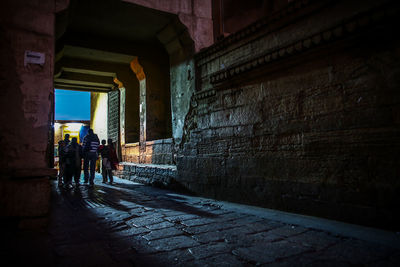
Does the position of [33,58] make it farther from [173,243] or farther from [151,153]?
[151,153]

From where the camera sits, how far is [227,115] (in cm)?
480

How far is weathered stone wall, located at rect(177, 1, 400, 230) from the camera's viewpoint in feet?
8.97

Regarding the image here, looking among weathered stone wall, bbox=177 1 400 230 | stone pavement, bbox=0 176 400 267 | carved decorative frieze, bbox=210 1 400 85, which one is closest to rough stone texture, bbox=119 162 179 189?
weathered stone wall, bbox=177 1 400 230

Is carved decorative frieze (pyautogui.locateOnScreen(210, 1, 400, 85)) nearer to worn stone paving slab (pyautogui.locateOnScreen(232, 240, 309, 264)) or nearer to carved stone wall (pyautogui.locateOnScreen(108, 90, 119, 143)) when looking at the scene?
worn stone paving slab (pyautogui.locateOnScreen(232, 240, 309, 264))

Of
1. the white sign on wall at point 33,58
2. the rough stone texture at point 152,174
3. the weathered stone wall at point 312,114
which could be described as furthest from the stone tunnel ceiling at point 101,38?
the rough stone texture at point 152,174

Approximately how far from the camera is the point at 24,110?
3.77 m

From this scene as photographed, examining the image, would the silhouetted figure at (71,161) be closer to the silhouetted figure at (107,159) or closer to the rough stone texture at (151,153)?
the silhouetted figure at (107,159)

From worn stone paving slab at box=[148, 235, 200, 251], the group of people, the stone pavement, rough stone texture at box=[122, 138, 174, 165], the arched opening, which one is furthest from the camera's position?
rough stone texture at box=[122, 138, 174, 165]

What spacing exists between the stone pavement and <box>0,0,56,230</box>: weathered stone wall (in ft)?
1.34

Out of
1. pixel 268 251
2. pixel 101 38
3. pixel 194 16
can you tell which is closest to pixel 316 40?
pixel 268 251

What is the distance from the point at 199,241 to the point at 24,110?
307 cm

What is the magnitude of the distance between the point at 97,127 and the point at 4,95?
1063cm

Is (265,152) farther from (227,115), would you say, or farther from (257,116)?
(227,115)

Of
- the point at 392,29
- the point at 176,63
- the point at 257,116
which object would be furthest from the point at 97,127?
the point at 392,29
